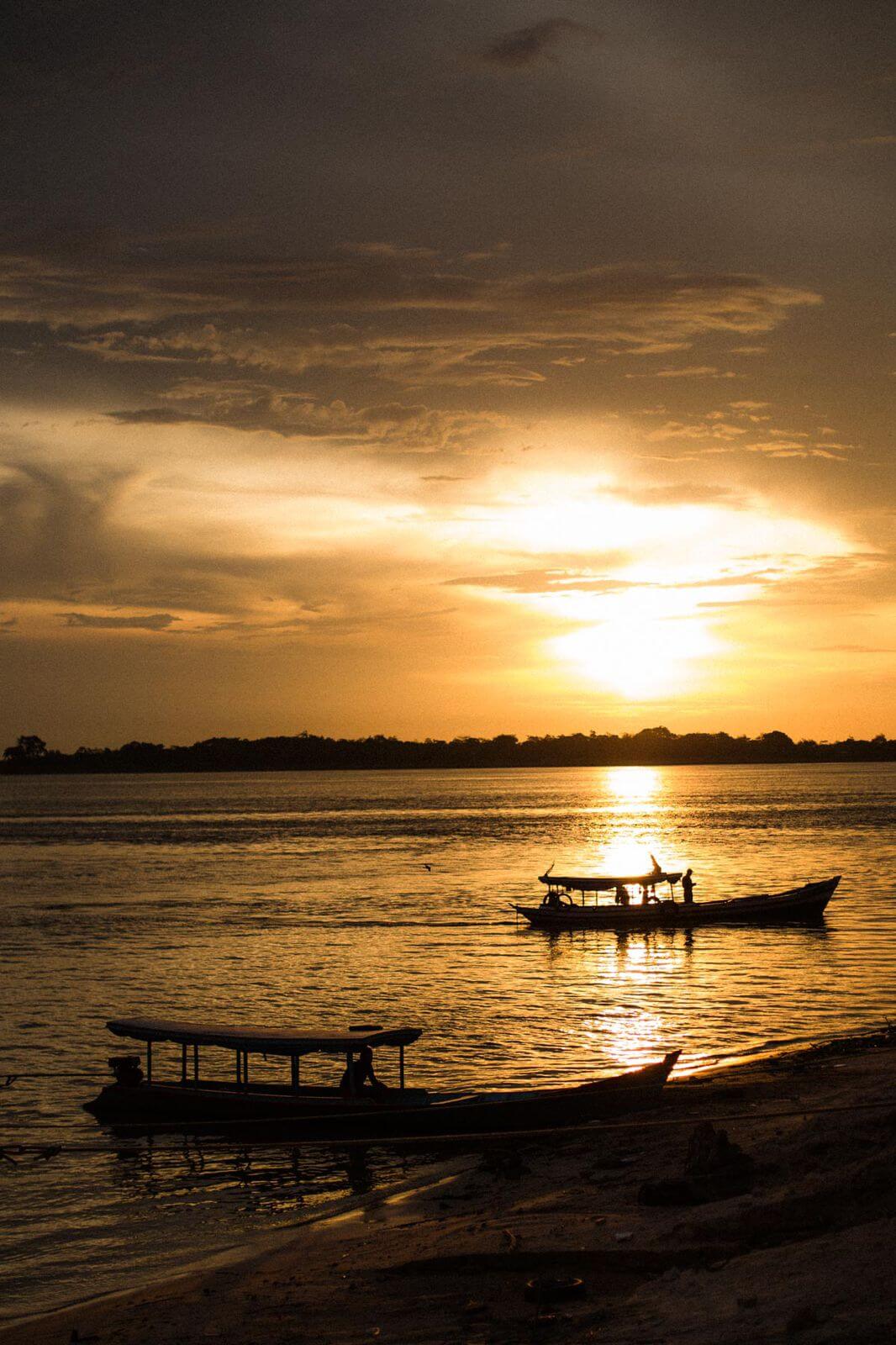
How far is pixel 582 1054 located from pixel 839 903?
38.4 m

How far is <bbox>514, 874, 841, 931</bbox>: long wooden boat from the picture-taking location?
187 feet

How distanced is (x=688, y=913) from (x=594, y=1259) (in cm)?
4650

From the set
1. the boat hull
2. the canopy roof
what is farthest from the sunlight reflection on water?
the canopy roof

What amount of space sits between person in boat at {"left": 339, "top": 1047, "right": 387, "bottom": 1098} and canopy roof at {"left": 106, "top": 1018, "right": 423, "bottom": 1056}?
0.41 meters

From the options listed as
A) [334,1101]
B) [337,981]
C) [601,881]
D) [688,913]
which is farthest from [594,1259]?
[601,881]

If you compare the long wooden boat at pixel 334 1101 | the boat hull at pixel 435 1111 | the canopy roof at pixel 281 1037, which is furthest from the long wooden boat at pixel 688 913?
the canopy roof at pixel 281 1037

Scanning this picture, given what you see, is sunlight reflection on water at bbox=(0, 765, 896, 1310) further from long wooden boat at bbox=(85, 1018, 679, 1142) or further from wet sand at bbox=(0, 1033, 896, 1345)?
wet sand at bbox=(0, 1033, 896, 1345)

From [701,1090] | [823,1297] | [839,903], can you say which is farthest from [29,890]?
[823,1297]

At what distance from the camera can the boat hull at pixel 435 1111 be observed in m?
22.0

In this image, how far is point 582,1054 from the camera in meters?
30.8

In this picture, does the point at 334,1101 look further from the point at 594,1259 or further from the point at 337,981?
the point at 337,981

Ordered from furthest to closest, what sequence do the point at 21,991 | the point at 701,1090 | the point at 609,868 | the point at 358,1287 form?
the point at 609,868 → the point at 21,991 → the point at 701,1090 → the point at 358,1287

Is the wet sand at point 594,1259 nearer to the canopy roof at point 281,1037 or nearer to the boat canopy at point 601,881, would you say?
the canopy roof at point 281,1037

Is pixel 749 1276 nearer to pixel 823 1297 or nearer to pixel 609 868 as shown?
pixel 823 1297
